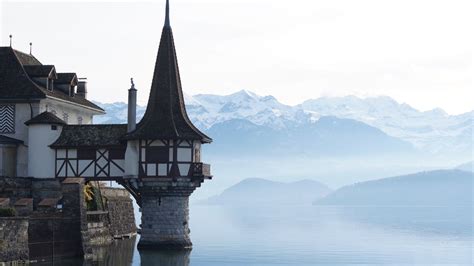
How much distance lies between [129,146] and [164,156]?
256 centimetres

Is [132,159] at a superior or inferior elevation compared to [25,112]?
inferior

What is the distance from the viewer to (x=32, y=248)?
2314 inches

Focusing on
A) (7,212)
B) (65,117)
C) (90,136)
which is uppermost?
(65,117)

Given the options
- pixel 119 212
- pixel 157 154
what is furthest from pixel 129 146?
pixel 119 212

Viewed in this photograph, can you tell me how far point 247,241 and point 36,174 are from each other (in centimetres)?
3212

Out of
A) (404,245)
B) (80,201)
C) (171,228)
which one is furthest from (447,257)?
(80,201)

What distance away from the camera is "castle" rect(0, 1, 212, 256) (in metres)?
70.7

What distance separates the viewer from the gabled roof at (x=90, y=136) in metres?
72.2

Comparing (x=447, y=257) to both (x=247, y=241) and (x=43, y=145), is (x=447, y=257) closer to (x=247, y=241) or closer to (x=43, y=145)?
(x=247, y=241)

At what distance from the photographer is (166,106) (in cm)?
7194

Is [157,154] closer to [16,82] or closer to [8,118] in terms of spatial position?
[8,118]

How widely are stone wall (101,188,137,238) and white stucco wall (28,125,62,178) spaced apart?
32.4 ft

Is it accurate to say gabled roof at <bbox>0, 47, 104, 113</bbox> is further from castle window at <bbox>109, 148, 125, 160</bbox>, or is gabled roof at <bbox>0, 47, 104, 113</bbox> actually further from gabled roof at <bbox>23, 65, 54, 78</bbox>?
castle window at <bbox>109, 148, 125, 160</bbox>

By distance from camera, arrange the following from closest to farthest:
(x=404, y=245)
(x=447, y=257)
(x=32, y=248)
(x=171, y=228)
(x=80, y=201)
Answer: (x=32, y=248), (x=80, y=201), (x=171, y=228), (x=447, y=257), (x=404, y=245)
